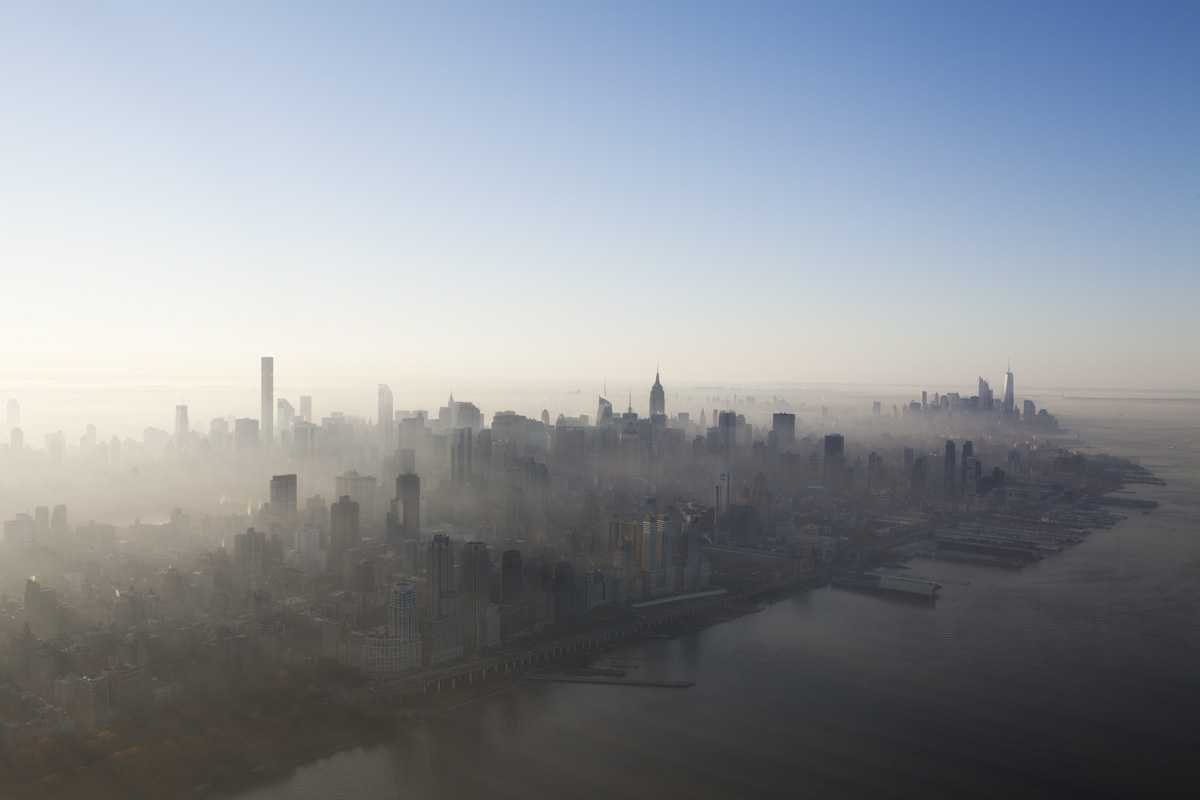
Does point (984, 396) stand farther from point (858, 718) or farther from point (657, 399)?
point (858, 718)

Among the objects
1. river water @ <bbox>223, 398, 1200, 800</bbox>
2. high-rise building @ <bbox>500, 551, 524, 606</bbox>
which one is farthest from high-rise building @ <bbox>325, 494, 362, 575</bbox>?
river water @ <bbox>223, 398, 1200, 800</bbox>

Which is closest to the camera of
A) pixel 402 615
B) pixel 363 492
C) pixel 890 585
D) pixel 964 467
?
pixel 402 615

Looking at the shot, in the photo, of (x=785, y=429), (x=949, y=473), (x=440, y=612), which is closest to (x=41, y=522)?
(x=440, y=612)

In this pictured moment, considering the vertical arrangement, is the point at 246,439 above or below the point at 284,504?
above

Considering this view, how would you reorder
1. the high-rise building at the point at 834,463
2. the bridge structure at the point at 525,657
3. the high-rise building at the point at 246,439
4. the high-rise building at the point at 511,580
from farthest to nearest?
the high-rise building at the point at 834,463 < the high-rise building at the point at 246,439 < the high-rise building at the point at 511,580 < the bridge structure at the point at 525,657

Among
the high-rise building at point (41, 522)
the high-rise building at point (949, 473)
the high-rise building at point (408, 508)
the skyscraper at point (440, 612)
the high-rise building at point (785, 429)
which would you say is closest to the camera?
the skyscraper at point (440, 612)

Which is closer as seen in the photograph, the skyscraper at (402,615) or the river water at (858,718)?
the river water at (858,718)

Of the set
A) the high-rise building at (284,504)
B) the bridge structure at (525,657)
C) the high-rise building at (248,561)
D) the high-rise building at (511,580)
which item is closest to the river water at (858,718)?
the bridge structure at (525,657)

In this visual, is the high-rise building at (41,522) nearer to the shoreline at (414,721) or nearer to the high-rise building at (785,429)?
the shoreline at (414,721)
